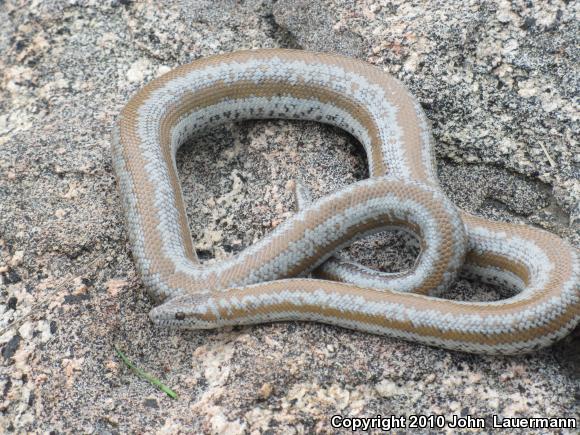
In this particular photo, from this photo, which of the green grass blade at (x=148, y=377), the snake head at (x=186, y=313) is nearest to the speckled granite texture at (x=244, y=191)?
the green grass blade at (x=148, y=377)

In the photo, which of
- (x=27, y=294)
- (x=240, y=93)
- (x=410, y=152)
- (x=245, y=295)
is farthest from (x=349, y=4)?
(x=27, y=294)

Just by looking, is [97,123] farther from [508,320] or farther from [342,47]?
[508,320]
